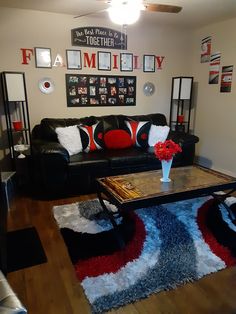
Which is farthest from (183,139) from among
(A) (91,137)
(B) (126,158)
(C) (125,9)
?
(C) (125,9)

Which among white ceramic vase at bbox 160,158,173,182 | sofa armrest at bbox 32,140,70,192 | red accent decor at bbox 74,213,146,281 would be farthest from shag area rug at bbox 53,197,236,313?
white ceramic vase at bbox 160,158,173,182

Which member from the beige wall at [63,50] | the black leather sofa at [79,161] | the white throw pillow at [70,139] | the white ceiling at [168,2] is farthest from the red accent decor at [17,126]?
the white ceiling at [168,2]

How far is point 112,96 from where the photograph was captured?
4238 mm

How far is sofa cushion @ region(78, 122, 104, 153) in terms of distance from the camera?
3.59 m

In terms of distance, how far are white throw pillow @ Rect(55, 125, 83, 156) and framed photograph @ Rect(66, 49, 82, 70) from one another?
41.5 inches

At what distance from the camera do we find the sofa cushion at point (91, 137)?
3588mm

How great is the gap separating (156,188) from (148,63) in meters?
2.80

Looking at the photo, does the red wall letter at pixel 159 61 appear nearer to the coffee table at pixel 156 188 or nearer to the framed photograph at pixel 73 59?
the framed photograph at pixel 73 59

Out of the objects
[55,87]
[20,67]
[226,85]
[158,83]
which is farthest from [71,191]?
[226,85]

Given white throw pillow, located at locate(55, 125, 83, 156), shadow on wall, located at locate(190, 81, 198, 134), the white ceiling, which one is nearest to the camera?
the white ceiling

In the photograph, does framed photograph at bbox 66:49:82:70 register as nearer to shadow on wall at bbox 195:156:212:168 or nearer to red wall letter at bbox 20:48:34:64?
red wall letter at bbox 20:48:34:64

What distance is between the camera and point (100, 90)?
13.6 feet

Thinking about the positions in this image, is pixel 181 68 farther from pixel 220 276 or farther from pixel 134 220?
pixel 220 276

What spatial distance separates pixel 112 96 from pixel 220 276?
10.4 ft
